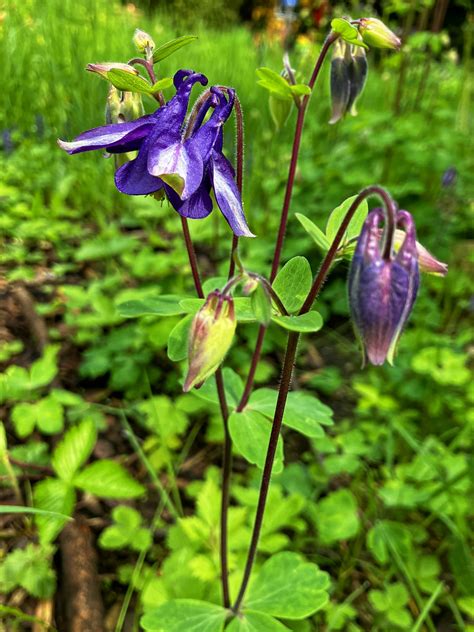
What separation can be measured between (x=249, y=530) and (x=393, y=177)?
2.35 meters

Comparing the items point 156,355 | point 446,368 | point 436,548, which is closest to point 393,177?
point 446,368

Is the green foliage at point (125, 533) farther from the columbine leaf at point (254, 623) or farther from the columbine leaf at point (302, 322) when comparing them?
the columbine leaf at point (302, 322)

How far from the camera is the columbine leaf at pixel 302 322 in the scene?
31.4 inches

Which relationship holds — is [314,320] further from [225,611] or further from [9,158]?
[9,158]

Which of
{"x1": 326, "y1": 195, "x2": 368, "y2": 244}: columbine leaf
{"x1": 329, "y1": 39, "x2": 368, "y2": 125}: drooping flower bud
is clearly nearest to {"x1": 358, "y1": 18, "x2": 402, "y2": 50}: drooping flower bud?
{"x1": 329, "y1": 39, "x2": 368, "y2": 125}: drooping flower bud

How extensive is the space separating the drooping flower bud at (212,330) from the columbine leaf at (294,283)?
0.71 feet

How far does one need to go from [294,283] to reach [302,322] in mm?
174

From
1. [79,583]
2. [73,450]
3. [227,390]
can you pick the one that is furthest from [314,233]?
[79,583]

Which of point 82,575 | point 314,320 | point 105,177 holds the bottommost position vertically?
point 82,575

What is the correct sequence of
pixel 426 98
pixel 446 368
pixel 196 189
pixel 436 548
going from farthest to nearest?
pixel 426 98
pixel 446 368
pixel 436 548
pixel 196 189

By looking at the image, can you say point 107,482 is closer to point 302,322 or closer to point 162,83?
point 302,322

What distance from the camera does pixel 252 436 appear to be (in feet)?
3.73

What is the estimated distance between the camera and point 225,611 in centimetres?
121

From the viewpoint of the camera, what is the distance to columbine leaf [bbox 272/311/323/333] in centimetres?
80
